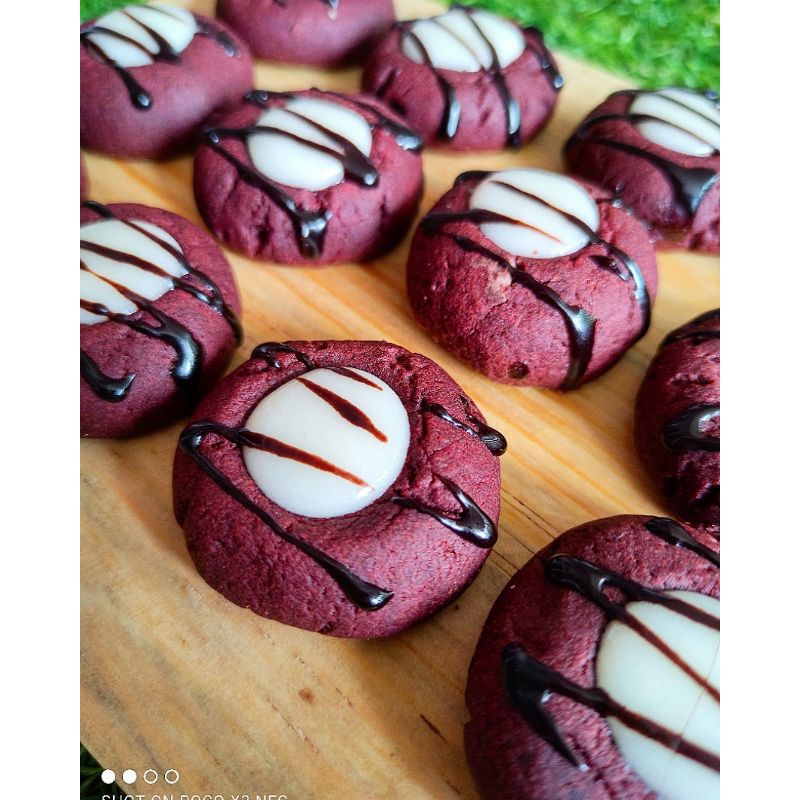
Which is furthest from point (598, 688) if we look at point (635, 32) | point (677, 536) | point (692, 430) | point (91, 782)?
point (635, 32)

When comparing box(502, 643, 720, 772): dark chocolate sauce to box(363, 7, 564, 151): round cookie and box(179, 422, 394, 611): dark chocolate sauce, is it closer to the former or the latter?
box(179, 422, 394, 611): dark chocolate sauce

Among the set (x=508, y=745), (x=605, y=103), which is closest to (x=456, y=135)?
(x=605, y=103)

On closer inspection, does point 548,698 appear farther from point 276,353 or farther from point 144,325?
point 144,325

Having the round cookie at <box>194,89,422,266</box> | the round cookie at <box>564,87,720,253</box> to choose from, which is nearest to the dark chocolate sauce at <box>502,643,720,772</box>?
the round cookie at <box>194,89,422,266</box>

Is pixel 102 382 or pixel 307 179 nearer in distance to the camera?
pixel 102 382

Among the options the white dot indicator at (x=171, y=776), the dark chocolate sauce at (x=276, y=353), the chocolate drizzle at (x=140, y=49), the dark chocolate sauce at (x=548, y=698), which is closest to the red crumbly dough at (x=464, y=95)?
the chocolate drizzle at (x=140, y=49)

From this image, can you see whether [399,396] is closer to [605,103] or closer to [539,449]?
[539,449]
